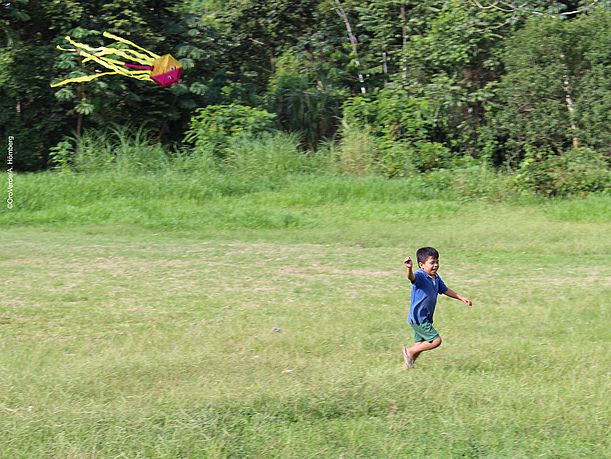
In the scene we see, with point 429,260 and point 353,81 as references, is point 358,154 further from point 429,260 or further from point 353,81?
point 429,260

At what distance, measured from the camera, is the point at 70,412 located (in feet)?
15.5

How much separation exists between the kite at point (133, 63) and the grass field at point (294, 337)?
12.3 ft

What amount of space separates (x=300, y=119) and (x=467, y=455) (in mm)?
14728

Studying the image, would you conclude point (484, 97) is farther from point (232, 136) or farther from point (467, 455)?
point (467, 455)

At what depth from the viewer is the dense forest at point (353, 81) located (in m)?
15.7

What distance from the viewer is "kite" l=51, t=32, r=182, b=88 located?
621 inches

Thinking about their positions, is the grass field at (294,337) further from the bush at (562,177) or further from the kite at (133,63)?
the kite at (133,63)

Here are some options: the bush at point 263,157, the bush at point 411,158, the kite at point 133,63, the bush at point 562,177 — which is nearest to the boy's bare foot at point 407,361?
the bush at point 562,177

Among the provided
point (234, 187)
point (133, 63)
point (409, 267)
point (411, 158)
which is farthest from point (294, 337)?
point (133, 63)

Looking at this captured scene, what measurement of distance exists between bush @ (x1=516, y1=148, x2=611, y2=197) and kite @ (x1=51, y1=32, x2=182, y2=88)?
6807mm

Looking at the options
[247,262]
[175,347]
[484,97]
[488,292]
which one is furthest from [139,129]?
[175,347]

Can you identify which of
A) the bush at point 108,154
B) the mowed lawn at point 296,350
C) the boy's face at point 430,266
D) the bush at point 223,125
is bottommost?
the mowed lawn at point 296,350

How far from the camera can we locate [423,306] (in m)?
5.97

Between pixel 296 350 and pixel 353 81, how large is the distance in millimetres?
13538
